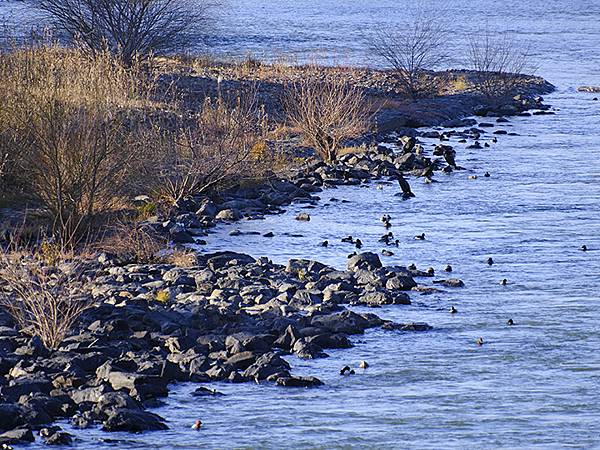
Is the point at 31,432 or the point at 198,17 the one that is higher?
the point at 198,17

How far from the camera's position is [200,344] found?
1238 centimetres

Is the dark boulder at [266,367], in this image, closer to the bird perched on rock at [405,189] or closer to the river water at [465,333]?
the river water at [465,333]

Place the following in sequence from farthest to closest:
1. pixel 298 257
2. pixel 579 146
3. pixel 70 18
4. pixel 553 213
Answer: pixel 70 18 < pixel 579 146 < pixel 553 213 < pixel 298 257

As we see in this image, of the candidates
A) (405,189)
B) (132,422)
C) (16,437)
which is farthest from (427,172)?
(16,437)

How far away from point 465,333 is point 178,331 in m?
3.16

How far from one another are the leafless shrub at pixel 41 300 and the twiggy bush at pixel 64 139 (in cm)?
239

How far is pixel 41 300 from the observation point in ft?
39.6

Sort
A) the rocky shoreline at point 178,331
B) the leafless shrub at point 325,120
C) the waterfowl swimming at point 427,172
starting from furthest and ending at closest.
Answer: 1. the leafless shrub at point 325,120
2. the waterfowl swimming at point 427,172
3. the rocky shoreline at point 178,331

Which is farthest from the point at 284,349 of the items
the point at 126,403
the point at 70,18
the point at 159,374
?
the point at 70,18

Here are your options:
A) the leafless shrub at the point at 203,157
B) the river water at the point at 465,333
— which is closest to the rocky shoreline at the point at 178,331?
the river water at the point at 465,333

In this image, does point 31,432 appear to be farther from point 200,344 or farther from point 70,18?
point 70,18

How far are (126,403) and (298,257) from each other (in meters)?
6.95

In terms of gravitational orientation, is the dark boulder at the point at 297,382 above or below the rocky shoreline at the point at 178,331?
below

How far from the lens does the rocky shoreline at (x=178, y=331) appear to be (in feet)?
34.2
